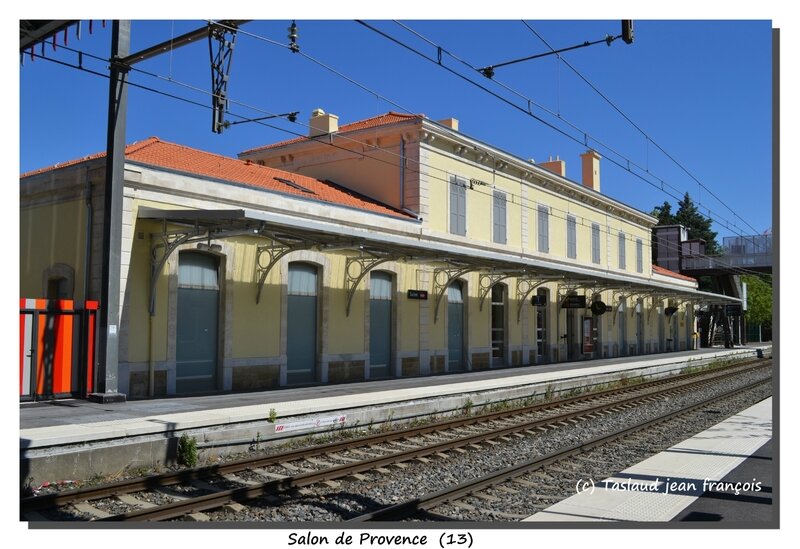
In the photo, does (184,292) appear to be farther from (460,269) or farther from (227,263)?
(460,269)

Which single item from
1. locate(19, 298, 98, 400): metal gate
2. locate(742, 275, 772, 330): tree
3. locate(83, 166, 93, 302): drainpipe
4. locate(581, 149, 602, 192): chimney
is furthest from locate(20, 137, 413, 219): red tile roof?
locate(742, 275, 772, 330): tree

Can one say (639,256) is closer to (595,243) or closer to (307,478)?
(595,243)

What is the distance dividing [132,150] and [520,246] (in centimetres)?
1439

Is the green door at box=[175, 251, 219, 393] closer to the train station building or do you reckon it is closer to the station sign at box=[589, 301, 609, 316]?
the train station building

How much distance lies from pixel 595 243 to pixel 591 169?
15.7 ft

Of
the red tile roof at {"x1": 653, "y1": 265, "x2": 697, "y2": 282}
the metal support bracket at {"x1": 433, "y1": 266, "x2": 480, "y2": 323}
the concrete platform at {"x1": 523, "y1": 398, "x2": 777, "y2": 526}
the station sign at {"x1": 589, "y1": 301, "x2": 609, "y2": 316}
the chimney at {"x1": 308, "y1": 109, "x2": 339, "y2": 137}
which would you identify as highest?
the chimney at {"x1": 308, "y1": 109, "x2": 339, "y2": 137}

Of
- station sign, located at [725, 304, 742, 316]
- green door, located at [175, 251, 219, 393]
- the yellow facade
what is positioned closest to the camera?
the yellow facade

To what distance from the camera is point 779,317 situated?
584 centimetres

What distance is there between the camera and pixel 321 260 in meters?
16.7

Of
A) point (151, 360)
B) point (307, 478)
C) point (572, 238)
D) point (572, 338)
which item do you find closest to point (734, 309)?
point (572, 338)

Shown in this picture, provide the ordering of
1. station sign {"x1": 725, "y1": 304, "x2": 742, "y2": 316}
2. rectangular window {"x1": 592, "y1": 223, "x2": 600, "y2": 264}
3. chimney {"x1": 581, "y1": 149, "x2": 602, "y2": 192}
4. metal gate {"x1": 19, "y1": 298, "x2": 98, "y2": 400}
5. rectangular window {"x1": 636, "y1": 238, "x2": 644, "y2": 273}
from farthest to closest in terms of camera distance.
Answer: station sign {"x1": 725, "y1": 304, "x2": 742, "y2": 316} → rectangular window {"x1": 636, "y1": 238, "x2": 644, "y2": 273} → chimney {"x1": 581, "y1": 149, "x2": 602, "y2": 192} → rectangular window {"x1": 592, "y1": 223, "x2": 600, "y2": 264} → metal gate {"x1": 19, "y1": 298, "x2": 98, "y2": 400}

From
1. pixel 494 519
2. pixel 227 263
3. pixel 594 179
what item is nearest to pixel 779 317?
pixel 494 519

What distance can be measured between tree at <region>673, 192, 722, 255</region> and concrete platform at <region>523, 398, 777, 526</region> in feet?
211

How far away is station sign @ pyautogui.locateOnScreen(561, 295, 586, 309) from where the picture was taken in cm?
2572
